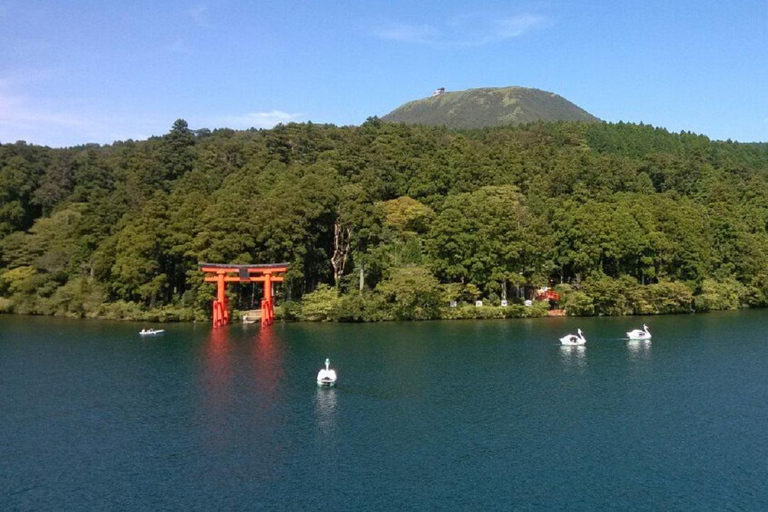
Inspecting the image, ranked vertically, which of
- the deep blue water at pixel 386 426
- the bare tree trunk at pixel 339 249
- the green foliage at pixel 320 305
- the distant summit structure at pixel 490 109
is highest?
the distant summit structure at pixel 490 109

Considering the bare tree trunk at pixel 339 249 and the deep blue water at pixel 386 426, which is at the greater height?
the bare tree trunk at pixel 339 249

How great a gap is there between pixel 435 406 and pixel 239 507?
36.3 ft

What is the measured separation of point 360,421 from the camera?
83.0 ft

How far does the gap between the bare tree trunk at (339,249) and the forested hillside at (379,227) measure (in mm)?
150

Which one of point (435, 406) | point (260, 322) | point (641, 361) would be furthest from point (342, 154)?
point (435, 406)

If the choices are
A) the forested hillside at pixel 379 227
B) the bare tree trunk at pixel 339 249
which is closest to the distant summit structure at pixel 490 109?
the forested hillside at pixel 379 227

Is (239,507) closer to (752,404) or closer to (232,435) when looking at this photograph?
(232,435)

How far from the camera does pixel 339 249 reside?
5894 cm

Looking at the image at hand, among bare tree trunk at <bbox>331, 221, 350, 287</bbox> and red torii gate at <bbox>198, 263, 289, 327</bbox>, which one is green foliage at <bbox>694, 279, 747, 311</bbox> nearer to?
bare tree trunk at <bbox>331, 221, 350, 287</bbox>

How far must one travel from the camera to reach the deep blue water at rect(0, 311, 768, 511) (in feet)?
62.4

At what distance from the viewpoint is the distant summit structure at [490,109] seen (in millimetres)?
134875

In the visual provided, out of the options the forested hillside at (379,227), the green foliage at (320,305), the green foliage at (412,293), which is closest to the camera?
the green foliage at (412,293)

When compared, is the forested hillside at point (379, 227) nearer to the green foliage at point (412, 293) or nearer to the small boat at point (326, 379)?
the green foliage at point (412, 293)

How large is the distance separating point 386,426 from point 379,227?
114 feet
